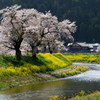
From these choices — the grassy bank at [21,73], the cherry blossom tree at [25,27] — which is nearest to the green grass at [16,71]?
the grassy bank at [21,73]

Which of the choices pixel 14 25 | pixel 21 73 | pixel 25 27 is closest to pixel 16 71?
pixel 21 73

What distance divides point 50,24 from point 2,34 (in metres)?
8.96

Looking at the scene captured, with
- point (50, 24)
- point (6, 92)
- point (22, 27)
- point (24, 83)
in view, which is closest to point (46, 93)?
point (6, 92)

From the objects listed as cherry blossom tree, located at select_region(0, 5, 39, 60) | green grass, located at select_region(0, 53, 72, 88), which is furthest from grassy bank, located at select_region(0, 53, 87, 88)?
cherry blossom tree, located at select_region(0, 5, 39, 60)

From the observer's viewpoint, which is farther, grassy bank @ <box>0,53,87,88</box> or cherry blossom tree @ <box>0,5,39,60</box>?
cherry blossom tree @ <box>0,5,39,60</box>

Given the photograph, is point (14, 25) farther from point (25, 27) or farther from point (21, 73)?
point (21, 73)

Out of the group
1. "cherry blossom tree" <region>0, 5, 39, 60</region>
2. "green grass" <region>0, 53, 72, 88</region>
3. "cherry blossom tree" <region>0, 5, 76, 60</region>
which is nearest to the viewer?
"green grass" <region>0, 53, 72, 88</region>

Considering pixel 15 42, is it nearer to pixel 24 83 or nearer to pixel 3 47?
pixel 3 47

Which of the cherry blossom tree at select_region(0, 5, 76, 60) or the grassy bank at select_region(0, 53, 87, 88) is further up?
the cherry blossom tree at select_region(0, 5, 76, 60)

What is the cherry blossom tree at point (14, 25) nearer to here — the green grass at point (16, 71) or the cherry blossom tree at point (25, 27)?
the cherry blossom tree at point (25, 27)

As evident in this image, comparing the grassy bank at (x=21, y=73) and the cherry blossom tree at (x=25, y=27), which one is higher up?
the cherry blossom tree at (x=25, y=27)

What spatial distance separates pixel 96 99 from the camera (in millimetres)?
20094

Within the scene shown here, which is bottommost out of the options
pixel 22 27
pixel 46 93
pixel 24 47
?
pixel 46 93

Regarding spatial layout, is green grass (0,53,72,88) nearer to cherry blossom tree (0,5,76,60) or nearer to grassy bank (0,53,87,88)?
grassy bank (0,53,87,88)
